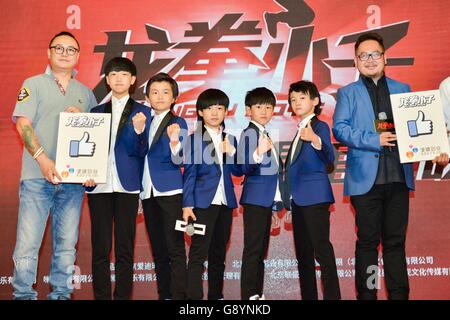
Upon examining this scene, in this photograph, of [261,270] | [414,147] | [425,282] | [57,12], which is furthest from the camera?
[57,12]

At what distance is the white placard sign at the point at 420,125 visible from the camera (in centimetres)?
381

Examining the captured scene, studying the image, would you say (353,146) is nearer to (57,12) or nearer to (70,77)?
(70,77)

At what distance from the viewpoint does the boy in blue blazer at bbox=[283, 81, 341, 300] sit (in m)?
3.86

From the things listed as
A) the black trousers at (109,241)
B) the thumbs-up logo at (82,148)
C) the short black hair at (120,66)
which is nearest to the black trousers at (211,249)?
the black trousers at (109,241)

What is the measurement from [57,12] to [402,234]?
3523mm

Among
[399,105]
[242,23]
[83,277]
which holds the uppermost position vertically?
[242,23]

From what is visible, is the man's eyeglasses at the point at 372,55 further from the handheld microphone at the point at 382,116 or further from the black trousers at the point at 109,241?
the black trousers at the point at 109,241

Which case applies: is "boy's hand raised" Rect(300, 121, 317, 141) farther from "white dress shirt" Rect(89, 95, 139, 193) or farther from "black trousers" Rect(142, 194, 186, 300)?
"white dress shirt" Rect(89, 95, 139, 193)

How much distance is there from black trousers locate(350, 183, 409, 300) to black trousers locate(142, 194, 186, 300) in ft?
3.79

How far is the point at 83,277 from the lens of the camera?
205 inches

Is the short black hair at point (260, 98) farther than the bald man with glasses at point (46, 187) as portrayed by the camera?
Yes

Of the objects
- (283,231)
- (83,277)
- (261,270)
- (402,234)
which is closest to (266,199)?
(261,270)

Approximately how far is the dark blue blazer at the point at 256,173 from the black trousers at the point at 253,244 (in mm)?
60

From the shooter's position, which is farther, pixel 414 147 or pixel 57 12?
pixel 57 12
